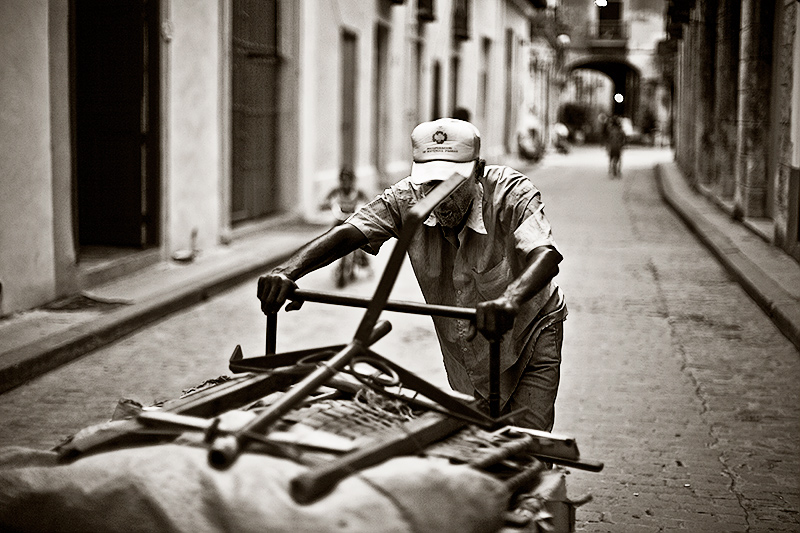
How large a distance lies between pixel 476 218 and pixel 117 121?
885 cm

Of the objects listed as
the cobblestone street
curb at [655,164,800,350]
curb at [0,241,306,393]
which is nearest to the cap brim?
the cobblestone street

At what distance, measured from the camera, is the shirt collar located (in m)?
3.76

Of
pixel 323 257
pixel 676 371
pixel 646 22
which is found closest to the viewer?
pixel 323 257

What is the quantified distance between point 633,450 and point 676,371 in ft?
6.65

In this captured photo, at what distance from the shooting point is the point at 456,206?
369 centimetres

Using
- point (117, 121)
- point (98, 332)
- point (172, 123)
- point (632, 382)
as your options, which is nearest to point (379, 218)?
point (632, 382)

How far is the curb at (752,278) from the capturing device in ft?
29.6

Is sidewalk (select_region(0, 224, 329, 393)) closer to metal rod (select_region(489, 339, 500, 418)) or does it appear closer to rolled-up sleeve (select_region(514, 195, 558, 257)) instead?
rolled-up sleeve (select_region(514, 195, 558, 257))

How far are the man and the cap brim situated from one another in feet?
0.40

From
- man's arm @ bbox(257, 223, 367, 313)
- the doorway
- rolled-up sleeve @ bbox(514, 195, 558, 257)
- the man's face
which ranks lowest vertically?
man's arm @ bbox(257, 223, 367, 313)

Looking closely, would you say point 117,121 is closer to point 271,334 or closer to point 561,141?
point 271,334

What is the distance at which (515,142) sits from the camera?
41031 millimetres

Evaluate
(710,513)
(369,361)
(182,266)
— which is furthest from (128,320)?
(369,361)

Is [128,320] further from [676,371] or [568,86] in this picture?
[568,86]
